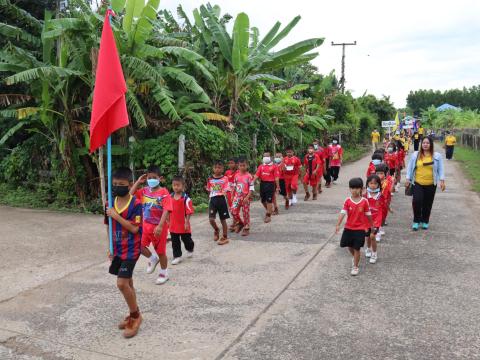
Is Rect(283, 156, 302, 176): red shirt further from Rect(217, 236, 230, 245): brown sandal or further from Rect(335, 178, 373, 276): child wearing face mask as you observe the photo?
Rect(335, 178, 373, 276): child wearing face mask

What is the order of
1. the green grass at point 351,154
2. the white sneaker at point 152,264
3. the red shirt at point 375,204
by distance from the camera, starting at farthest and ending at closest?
the green grass at point 351,154 < the red shirt at point 375,204 < the white sneaker at point 152,264

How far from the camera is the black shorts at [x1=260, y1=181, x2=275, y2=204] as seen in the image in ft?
29.3

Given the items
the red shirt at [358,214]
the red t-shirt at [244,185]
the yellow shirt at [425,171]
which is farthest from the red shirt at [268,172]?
the red shirt at [358,214]

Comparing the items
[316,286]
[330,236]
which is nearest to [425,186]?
[330,236]

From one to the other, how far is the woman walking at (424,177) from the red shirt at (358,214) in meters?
2.67

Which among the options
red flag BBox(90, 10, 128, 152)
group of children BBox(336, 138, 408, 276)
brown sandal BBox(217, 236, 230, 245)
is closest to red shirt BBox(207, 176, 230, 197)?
brown sandal BBox(217, 236, 230, 245)

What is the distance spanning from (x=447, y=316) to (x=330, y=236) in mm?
3367

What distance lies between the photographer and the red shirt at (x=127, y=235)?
416cm

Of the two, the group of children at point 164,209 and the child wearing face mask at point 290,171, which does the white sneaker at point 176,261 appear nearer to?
the group of children at point 164,209

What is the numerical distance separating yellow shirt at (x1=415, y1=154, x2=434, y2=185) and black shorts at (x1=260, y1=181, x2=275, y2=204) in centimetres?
269

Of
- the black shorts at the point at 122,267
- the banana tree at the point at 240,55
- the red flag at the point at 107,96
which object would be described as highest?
the banana tree at the point at 240,55

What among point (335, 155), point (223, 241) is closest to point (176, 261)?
point (223, 241)

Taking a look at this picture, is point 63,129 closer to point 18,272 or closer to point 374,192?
point 18,272

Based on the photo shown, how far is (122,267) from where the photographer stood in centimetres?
412
